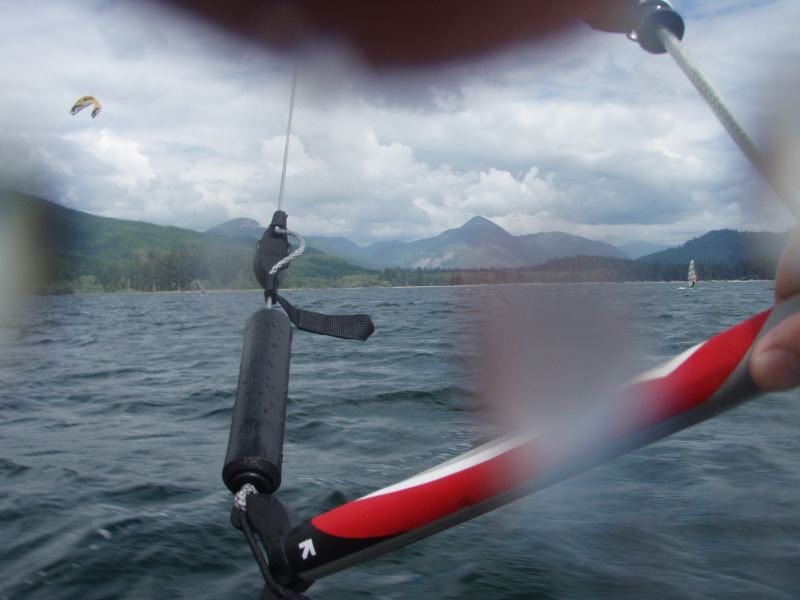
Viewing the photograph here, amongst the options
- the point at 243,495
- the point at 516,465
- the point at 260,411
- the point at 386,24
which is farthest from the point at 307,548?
the point at 386,24

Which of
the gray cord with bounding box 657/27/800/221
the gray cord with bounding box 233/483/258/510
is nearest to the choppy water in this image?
the gray cord with bounding box 233/483/258/510

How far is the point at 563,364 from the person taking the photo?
11.1 ft

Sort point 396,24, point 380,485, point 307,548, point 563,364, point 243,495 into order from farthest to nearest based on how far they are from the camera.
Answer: point 380,485, point 563,364, point 243,495, point 307,548, point 396,24

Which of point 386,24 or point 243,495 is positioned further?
point 243,495

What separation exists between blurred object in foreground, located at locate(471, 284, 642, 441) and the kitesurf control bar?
5 cm

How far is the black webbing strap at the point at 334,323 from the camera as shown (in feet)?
7.52

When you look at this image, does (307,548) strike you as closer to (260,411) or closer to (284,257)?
(260,411)

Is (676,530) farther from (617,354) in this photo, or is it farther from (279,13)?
(279,13)

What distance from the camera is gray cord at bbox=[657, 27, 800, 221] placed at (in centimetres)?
107

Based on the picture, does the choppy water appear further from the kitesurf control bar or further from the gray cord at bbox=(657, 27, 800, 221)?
the gray cord at bbox=(657, 27, 800, 221)

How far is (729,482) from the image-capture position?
4703 mm

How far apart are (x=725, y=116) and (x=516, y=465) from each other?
34.0 inches

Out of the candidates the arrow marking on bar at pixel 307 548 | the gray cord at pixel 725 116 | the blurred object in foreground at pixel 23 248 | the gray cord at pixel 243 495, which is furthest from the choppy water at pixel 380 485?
the blurred object in foreground at pixel 23 248

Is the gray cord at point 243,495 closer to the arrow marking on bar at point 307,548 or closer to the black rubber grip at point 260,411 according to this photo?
the black rubber grip at point 260,411
